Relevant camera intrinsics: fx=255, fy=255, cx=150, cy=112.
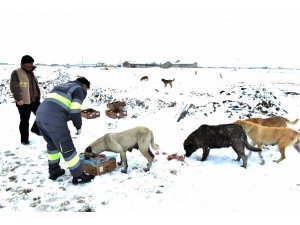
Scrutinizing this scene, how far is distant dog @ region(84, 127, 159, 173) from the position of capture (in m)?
6.36

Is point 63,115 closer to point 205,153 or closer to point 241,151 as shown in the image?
point 205,153

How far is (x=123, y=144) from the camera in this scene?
21.3ft

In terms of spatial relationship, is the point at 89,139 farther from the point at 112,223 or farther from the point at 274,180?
the point at 274,180

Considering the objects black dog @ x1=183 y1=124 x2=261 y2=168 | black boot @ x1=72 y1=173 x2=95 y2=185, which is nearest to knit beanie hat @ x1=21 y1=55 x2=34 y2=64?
black boot @ x1=72 y1=173 x2=95 y2=185

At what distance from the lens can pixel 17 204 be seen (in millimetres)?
4840

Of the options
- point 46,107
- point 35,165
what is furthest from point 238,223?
point 35,165

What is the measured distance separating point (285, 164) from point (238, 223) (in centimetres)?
325

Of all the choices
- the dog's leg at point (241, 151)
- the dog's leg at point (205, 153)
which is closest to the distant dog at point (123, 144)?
the dog's leg at point (205, 153)

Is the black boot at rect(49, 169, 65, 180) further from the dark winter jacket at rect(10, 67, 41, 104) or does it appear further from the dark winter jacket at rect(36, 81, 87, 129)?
the dark winter jacket at rect(10, 67, 41, 104)

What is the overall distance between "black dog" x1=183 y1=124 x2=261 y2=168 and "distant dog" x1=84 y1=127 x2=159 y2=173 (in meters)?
1.52

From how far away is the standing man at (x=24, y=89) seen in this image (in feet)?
25.6

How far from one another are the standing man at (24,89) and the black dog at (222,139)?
519cm

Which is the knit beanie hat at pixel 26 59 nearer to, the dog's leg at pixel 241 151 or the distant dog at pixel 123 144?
the distant dog at pixel 123 144

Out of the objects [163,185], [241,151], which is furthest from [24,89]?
[241,151]
